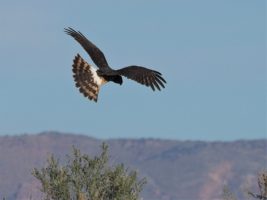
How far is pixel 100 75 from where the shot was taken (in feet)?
98.9

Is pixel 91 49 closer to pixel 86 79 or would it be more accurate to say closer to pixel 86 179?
pixel 86 79

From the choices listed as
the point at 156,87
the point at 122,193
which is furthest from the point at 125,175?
the point at 156,87

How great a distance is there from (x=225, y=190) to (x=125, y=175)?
6099mm

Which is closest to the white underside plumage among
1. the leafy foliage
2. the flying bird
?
the flying bird

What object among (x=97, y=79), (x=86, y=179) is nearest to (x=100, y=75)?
(x=97, y=79)

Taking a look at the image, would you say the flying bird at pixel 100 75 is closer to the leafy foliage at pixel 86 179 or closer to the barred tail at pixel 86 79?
the barred tail at pixel 86 79

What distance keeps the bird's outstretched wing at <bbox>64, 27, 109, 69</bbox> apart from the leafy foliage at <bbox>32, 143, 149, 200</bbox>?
5.53m

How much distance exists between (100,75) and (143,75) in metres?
1.40

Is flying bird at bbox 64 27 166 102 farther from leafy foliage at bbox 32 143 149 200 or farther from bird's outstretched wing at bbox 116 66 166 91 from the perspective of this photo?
leafy foliage at bbox 32 143 149 200

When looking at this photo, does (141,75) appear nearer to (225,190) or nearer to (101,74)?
(101,74)

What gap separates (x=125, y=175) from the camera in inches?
1432

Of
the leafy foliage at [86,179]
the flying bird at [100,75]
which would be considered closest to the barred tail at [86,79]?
the flying bird at [100,75]

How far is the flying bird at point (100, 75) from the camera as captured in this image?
2911cm

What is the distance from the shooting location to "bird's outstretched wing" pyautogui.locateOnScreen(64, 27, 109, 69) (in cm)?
3113
